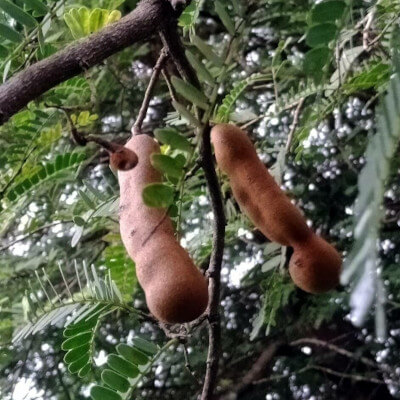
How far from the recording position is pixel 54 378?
1535 millimetres

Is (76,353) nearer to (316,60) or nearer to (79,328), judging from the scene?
(79,328)

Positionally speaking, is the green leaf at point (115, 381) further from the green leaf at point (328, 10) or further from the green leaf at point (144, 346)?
the green leaf at point (328, 10)

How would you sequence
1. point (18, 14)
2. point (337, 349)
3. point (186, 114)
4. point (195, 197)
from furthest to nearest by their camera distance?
point (337, 349) < point (195, 197) < point (18, 14) < point (186, 114)

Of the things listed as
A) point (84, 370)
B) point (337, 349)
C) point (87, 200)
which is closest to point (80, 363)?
point (84, 370)

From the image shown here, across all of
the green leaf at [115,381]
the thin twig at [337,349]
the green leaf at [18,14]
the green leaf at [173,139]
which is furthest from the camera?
the thin twig at [337,349]

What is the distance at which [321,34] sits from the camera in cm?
40

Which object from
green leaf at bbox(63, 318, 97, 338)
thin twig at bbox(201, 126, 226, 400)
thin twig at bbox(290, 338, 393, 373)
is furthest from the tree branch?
thin twig at bbox(290, 338, 393, 373)

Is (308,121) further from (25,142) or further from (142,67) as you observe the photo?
(142,67)

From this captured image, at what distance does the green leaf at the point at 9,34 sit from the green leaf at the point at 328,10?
0.23 metres

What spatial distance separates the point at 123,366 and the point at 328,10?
13.6 inches

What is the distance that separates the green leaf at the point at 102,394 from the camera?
596mm

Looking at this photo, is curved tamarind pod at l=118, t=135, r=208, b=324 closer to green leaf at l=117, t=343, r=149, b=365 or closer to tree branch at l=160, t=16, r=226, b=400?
tree branch at l=160, t=16, r=226, b=400

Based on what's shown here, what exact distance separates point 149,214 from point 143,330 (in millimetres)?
1116

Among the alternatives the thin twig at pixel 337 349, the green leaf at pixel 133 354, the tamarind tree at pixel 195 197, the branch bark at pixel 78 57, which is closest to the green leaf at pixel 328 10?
the tamarind tree at pixel 195 197
